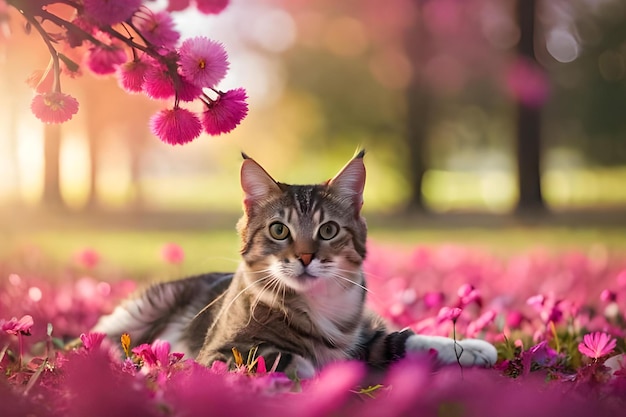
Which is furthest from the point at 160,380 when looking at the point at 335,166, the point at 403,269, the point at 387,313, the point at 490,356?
the point at 335,166

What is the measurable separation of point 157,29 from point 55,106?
2.35ft

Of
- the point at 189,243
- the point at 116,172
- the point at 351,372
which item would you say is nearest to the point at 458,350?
the point at 351,372

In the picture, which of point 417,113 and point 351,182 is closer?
point 351,182

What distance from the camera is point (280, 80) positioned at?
82.2 ft

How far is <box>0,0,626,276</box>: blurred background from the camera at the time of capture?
1667 cm

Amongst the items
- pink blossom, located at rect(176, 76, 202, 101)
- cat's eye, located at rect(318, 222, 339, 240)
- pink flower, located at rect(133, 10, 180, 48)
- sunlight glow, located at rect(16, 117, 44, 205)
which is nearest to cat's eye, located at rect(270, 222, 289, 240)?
cat's eye, located at rect(318, 222, 339, 240)

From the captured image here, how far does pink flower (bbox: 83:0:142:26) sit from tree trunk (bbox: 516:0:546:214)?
13.2 m

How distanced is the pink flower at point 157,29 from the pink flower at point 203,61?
18.2 inches

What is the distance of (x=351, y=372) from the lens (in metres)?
2.13

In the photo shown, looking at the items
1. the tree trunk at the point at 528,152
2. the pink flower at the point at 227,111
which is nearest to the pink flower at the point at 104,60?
the pink flower at the point at 227,111

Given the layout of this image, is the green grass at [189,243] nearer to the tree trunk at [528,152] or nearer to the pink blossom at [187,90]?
the tree trunk at [528,152]

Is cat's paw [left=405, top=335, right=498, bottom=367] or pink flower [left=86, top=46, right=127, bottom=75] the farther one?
pink flower [left=86, top=46, right=127, bottom=75]

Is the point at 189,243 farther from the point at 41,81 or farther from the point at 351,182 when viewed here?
the point at 41,81

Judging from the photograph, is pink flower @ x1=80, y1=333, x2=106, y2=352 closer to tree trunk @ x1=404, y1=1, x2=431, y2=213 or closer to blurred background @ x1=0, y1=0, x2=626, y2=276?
blurred background @ x1=0, y1=0, x2=626, y2=276
